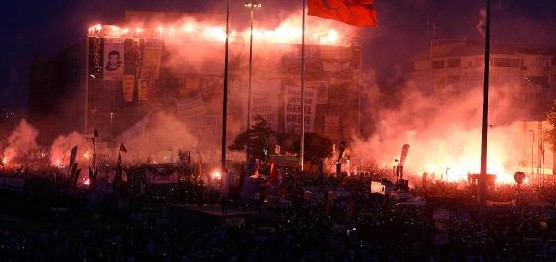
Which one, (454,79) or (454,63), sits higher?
(454,63)

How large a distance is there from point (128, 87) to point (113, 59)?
2135 mm

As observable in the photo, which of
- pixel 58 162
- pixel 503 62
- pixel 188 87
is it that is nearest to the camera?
pixel 58 162

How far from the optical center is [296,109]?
191 ft

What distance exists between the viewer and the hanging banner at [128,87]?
183 ft

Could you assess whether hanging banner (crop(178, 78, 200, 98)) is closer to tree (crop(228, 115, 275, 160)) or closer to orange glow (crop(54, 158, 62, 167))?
tree (crop(228, 115, 275, 160))

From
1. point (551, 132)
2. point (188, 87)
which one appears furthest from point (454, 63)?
point (188, 87)

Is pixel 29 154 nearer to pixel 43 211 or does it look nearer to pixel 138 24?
pixel 138 24

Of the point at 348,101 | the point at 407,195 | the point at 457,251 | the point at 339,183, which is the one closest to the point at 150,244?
the point at 457,251

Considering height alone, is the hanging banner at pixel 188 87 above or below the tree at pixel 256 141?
above

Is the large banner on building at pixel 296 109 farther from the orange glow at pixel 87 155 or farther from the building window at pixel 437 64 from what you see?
the building window at pixel 437 64

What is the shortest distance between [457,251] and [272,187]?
937cm

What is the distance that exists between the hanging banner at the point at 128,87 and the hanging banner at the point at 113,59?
510mm

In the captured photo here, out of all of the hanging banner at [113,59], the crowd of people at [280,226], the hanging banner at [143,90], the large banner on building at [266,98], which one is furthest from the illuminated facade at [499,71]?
the crowd of people at [280,226]

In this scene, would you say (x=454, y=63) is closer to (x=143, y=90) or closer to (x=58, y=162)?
(x=143, y=90)
